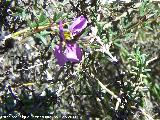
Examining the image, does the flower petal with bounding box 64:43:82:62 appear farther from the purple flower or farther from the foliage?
the foliage

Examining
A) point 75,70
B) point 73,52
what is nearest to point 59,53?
point 73,52

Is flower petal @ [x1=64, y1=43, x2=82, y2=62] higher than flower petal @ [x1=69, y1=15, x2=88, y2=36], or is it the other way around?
flower petal @ [x1=69, y1=15, x2=88, y2=36]

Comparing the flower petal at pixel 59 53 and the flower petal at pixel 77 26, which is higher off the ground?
the flower petal at pixel 77 26

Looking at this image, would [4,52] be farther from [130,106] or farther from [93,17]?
[130,106]

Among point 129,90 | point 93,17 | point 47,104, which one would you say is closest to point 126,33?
point 93,17

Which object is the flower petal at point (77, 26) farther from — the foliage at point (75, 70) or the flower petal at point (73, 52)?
the foliage at point (75, 70)

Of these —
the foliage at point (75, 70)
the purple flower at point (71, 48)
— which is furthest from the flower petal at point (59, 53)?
A: the foliage at point (75, 70)

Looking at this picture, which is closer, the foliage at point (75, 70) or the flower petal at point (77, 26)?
the flower petal at point (77, 26)

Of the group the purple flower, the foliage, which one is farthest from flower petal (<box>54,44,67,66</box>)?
the foliage
